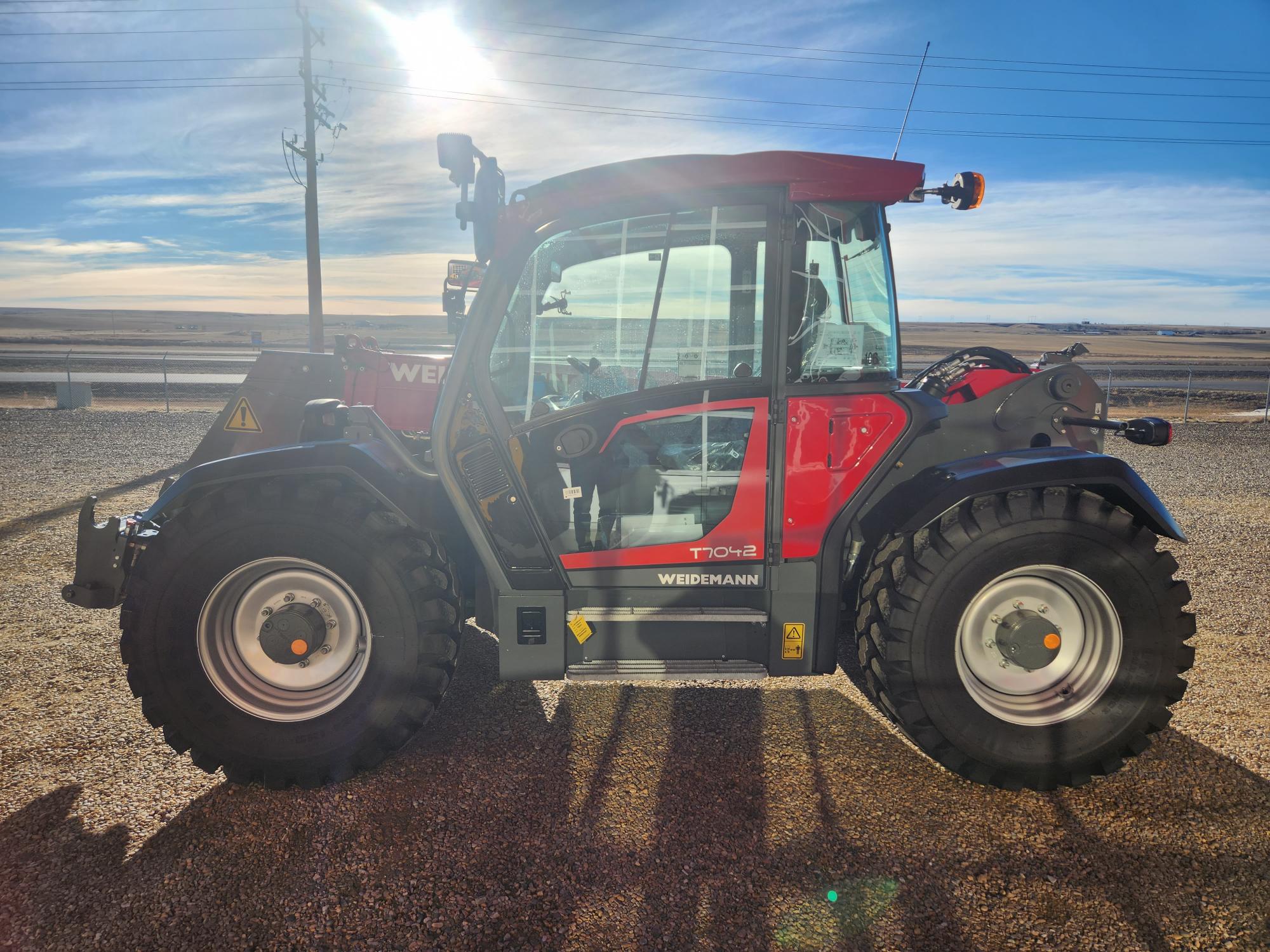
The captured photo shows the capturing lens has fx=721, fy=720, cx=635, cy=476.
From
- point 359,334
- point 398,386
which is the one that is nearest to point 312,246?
point 359,334

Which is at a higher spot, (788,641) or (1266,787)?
(788,641)

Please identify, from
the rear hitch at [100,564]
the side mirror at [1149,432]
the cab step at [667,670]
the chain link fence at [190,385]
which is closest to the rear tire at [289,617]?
the rear hitch at [100,564]

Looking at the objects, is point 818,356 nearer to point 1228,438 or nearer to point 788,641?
point 788,641

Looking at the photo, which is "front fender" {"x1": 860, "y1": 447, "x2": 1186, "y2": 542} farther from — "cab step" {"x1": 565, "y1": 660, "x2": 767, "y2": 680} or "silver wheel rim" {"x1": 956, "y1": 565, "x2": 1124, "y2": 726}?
"cab step" {"x1": 565, "y1": 660, "x2": 767, "y2": 680}

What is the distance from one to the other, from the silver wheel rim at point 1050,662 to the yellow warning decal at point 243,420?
4.25 metres

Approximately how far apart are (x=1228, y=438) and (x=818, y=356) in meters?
15.7

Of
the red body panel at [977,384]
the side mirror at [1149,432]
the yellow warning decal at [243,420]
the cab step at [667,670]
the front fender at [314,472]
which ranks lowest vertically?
the cab step at [667,670]

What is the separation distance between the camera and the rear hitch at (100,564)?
3.25 metres

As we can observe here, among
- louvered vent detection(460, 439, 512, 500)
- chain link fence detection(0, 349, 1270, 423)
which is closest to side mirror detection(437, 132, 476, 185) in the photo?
louvered vent detection(460, 439, 512, 500)

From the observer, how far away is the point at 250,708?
310 cm

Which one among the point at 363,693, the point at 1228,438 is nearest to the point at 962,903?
the point at 363,693

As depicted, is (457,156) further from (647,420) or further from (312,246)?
(312,246)

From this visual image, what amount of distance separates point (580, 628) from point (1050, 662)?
6.67ft

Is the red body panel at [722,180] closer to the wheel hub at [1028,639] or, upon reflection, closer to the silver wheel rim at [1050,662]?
the silver wheel rim at [1050,662]
